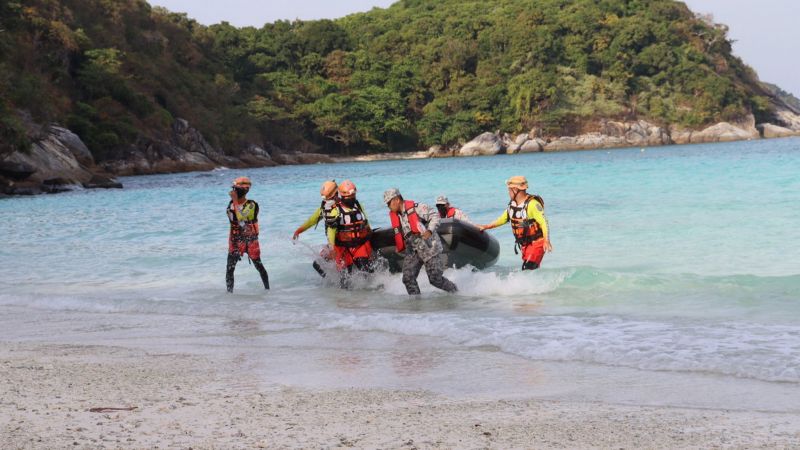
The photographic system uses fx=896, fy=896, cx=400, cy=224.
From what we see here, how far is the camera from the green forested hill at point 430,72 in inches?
3361

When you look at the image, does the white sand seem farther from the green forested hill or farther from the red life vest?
the green forested hill

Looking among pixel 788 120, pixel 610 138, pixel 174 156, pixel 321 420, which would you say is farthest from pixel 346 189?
pixel 788 120

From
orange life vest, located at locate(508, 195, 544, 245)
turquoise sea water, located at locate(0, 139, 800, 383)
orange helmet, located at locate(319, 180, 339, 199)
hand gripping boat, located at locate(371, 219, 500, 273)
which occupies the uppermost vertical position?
orange helmet, located at locate(319, 180, 339, 199)

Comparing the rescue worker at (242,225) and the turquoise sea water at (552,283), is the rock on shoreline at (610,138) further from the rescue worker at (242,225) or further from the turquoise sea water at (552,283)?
the rescue worker at (242,225)

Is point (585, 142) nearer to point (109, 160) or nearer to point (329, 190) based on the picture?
point (109, 160)

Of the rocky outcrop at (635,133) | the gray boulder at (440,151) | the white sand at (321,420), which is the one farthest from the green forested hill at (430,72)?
the white sand at (321,420)

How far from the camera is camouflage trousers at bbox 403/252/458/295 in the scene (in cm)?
902

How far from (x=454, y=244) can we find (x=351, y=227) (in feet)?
4.27

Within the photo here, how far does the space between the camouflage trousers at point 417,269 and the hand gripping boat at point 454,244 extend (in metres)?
1.10

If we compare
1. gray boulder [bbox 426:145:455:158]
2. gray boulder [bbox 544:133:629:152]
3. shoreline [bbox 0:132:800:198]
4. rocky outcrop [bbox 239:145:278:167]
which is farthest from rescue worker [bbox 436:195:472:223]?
gray boulder [bbox 544:133:629:152]

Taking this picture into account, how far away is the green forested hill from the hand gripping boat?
67.4 m

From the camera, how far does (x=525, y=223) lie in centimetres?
937

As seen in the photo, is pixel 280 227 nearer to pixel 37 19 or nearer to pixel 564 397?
pixel 564 397

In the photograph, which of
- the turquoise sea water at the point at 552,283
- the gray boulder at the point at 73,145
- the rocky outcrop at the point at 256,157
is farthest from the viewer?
the rocky outcrop at the point at 256,157
